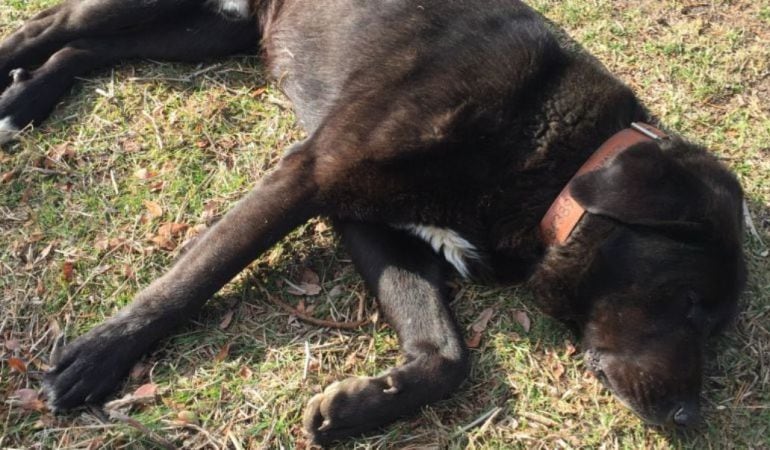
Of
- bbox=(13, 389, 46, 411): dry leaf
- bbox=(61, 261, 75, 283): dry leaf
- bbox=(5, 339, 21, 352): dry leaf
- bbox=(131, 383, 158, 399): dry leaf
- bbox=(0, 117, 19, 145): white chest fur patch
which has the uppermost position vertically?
bbox=(0, 117, 19, 145): white chest fur patch

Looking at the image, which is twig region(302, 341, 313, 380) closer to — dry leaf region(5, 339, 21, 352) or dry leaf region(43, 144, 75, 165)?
dry leaf region(5, 339, 21, 352)

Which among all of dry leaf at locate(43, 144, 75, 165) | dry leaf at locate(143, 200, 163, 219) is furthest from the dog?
dry leaf at locate(43, 144, 75, 165)

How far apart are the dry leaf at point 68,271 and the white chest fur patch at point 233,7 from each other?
5.91 ft

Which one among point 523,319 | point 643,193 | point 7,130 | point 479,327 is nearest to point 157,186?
point 7,130

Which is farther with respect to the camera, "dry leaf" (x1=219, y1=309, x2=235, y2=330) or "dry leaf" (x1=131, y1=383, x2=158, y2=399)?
"dry leaf" (x1=219, y1=309, x2=235, y2=330)

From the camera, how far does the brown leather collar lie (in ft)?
9.80

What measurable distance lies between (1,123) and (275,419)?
2280mm

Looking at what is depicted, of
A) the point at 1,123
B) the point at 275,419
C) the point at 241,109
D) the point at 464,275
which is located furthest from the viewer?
the point at 241,109

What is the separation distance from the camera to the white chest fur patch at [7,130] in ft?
12.4

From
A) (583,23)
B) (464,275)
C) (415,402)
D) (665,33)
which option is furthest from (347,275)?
(665,33)

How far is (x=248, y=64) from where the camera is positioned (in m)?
4.34

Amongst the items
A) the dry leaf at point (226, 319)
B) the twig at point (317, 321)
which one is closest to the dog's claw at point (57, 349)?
the dry leaf at point (226, 319)

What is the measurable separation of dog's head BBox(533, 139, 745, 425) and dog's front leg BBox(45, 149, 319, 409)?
123 centimetres

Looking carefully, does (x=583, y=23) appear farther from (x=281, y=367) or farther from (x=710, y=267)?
(x=281, y=367)
